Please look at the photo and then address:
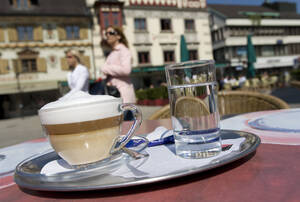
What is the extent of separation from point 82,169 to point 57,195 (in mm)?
106

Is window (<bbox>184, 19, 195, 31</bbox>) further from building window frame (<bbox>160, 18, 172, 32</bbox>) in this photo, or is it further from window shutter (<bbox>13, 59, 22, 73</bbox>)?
window shutter (<bbox>13, 59, 22, 73</bbox>)

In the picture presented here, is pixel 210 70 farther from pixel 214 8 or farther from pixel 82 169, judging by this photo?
pixel 214 8

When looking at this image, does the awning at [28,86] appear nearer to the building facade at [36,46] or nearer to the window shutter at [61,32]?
the building facade at [36,46]

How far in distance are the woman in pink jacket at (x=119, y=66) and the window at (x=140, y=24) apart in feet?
47.0

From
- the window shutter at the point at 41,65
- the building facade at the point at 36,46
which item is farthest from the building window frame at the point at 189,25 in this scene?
the window shutter at the point at 41,65

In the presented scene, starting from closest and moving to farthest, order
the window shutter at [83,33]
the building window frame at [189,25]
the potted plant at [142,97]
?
the potted plant at [142,97] → the window shutter at [83,33] → the building window frame at [189,25]

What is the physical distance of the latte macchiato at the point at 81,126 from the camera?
22.2 inches

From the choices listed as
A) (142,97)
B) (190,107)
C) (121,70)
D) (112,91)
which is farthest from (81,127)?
(142,97)

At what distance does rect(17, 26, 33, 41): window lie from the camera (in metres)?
14.5

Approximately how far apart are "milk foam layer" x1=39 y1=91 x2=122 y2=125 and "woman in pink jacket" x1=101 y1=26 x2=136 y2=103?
212 cm

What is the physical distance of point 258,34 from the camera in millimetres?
25172

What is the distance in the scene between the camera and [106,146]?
1.96ft

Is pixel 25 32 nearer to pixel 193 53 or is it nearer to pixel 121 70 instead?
pixel 193 53

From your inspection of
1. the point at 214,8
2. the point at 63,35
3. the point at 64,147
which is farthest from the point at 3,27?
the point at 214,8
